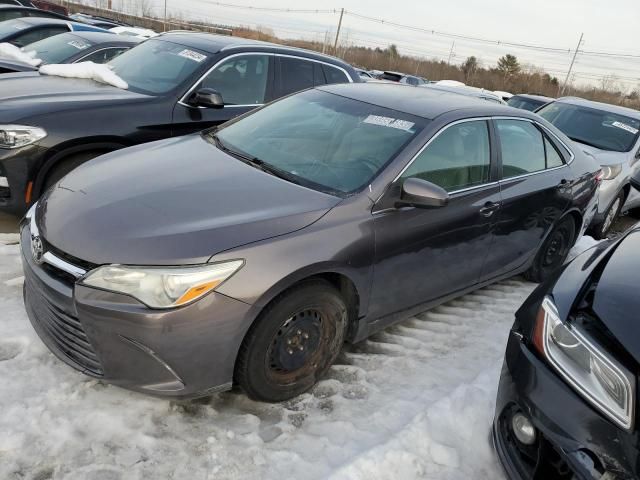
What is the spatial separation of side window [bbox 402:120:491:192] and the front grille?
73.4 inches

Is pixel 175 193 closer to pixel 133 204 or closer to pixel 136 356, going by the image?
pixel 133 204

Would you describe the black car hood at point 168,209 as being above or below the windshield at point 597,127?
below

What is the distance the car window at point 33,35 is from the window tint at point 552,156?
789cm

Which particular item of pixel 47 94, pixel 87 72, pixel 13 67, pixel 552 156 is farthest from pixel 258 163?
pixel 13 67

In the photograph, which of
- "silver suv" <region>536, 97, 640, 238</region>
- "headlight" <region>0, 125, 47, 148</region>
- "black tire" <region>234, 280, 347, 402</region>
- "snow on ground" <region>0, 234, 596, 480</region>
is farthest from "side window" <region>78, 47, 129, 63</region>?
"silver suv" <region>536, 97, 640, 238</region>

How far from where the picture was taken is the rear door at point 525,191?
3.67 meters

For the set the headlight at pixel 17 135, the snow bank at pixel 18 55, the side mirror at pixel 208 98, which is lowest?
the headlight at pixel 17 135

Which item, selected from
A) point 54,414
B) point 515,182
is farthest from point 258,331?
point 515,182

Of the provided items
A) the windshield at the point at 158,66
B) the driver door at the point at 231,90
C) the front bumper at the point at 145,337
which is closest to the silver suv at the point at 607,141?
the driver door at the point at 231,90

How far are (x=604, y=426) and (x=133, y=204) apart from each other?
2.22m

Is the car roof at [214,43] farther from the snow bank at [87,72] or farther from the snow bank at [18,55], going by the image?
the snow bank at [18,55]

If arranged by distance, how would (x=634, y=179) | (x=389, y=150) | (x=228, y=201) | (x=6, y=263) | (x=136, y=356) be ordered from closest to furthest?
(x=136, y=356) < (x=228, y=201) < (x=389, y=150) < (x=6, y=263) < (x=634, y=179)

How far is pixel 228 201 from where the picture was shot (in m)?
2.57

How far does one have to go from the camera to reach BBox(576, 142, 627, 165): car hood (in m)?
6.34
